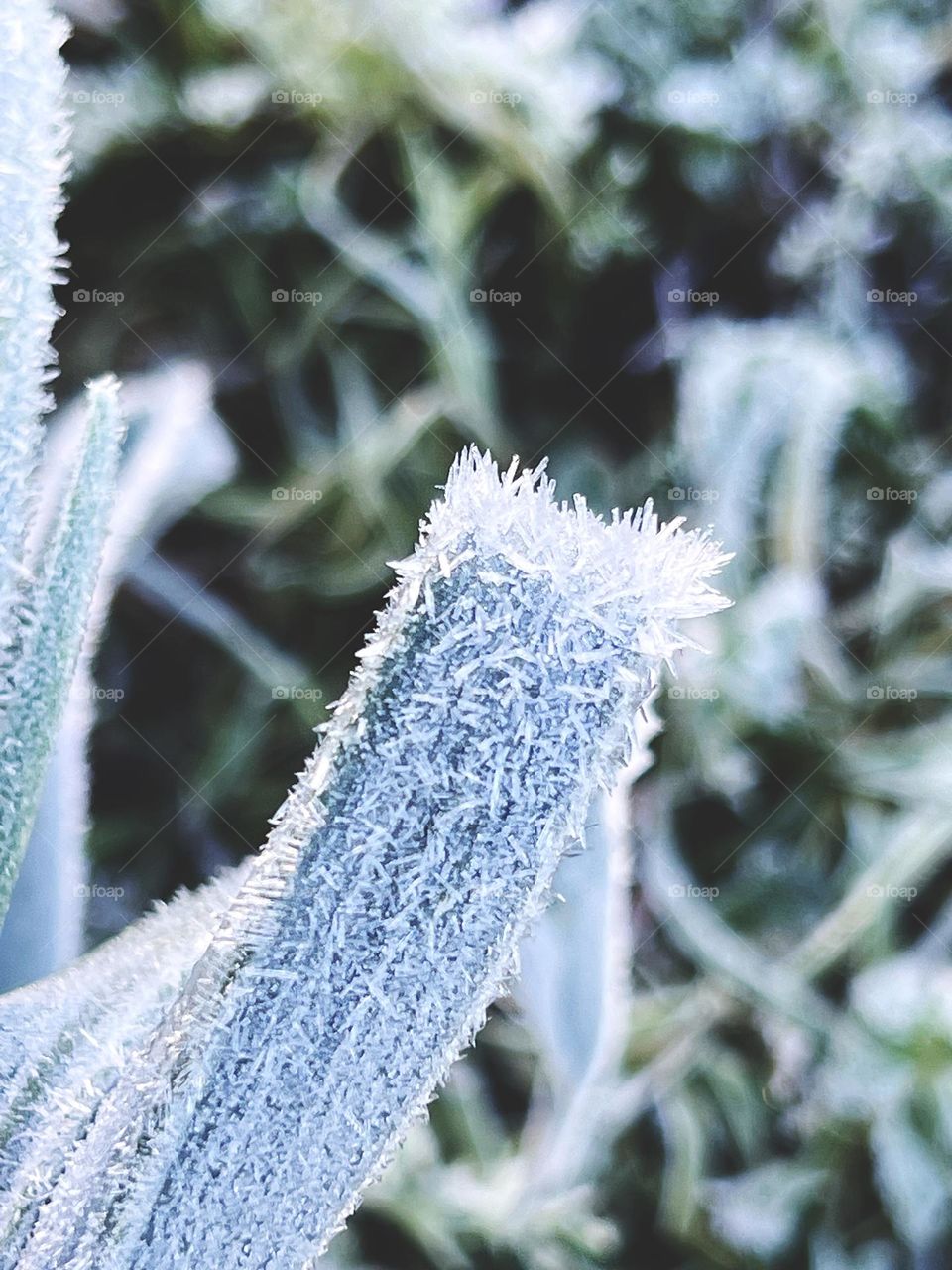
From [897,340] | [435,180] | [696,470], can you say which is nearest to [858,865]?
[696,470]

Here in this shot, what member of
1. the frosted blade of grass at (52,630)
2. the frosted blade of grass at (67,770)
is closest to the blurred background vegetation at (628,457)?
the frosted blade of grass at (67,770)

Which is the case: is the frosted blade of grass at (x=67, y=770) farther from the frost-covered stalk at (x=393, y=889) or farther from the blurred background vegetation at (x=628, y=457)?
the blurred background vegetation at (x=628, y=457)

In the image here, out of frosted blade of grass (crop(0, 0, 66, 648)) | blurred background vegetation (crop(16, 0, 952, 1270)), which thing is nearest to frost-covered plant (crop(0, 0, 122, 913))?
frosted blade of grass (crop(0, 0, 66, 648))

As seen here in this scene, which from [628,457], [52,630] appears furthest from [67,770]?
[628,457]

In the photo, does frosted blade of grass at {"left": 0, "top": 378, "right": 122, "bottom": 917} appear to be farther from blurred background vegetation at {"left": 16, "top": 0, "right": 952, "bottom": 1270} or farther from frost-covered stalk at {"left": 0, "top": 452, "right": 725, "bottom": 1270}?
blurred background vegetation at {"left": 16, "top": 0, "right": 952, "bottom": 1270}

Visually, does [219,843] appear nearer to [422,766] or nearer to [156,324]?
[156,324]

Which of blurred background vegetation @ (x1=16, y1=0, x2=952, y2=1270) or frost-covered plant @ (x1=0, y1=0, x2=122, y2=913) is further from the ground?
blurred background vegetation @ (x1=16, y1=0, x2=952, y2=1270)
